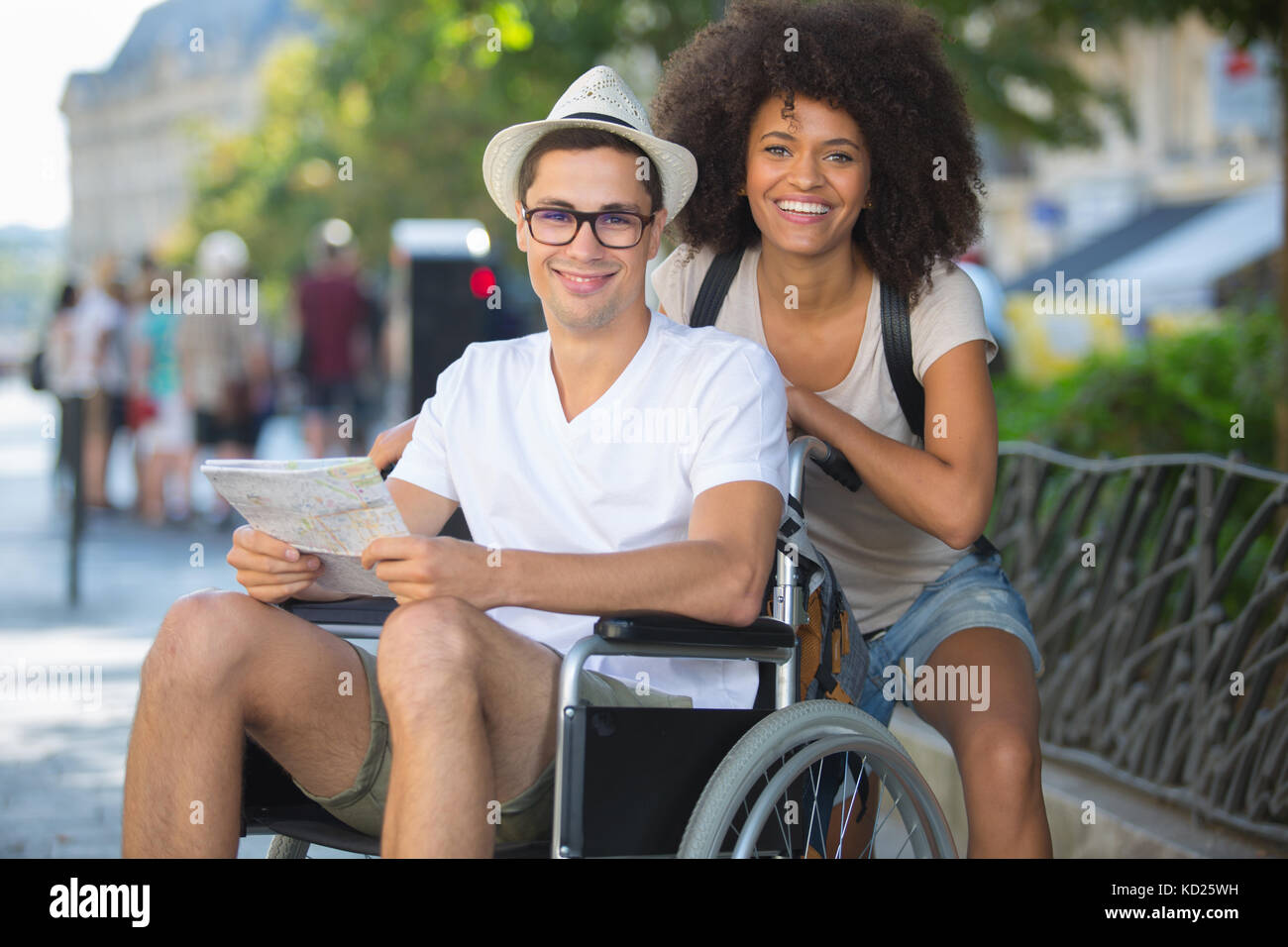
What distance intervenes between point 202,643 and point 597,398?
86cm

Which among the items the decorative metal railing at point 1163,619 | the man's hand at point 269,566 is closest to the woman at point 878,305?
the man's hand at point 269,566

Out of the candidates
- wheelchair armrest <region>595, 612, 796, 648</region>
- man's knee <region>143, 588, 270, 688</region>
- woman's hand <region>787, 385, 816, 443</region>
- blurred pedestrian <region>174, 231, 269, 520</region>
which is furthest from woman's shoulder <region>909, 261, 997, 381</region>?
blurred pedestrian <region>174, 231, 269, 520</region>

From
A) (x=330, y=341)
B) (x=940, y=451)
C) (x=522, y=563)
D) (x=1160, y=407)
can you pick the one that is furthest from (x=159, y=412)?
(x=522, y=563)

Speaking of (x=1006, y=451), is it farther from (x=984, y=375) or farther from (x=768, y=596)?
(x=768, y=596)

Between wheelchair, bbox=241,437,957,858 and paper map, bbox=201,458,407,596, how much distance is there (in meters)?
0.26

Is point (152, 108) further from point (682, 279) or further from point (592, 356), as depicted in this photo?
point (592, 356)

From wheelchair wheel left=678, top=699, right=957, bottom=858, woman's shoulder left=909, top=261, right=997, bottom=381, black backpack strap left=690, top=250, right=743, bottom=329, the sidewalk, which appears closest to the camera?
wheelchair wheel left=678, top=699, right=957, bottom=858

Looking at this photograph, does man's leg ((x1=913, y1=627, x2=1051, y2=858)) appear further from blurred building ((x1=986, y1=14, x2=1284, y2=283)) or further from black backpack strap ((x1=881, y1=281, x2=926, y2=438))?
blurred building ((x1=986, y1=14, x2=1284, y2=283))

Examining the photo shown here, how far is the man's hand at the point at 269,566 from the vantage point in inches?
122

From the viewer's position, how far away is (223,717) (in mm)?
3006

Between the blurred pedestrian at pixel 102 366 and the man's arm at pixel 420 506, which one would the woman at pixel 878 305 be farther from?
the blurred pedestrian at pixel 102 366

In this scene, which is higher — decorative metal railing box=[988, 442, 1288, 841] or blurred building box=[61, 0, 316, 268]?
blurred building box=[61, 0, 316, 268]

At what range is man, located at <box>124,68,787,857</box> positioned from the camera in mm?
2836

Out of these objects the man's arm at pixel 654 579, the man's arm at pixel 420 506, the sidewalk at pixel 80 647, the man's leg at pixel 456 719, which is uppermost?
the man's arm at pixel 420 506
